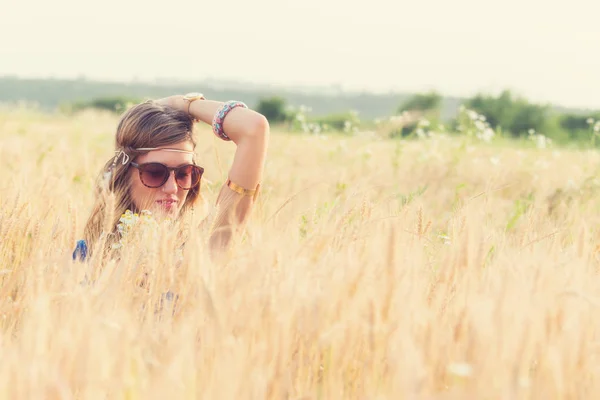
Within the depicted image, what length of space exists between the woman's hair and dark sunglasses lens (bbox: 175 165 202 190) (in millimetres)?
91

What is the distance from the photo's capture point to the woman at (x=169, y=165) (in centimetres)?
233

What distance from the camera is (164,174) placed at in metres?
2.38

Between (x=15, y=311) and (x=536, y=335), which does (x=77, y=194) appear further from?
(x=536, y=335)

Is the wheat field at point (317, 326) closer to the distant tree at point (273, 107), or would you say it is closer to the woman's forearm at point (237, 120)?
the woman's forearm at point (237, 120)

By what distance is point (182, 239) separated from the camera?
6.11 feet

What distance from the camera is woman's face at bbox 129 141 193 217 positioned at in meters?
2.37

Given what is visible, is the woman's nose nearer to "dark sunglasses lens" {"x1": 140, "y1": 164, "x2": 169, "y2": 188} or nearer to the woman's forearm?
"dark sunglasses lens" {"x1": 140, "y1": 164, "x2": 169, "y2": 188}

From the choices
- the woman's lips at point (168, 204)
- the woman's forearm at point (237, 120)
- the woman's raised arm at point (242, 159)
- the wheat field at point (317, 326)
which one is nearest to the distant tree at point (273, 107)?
the woman's forearm at point (237, 120)

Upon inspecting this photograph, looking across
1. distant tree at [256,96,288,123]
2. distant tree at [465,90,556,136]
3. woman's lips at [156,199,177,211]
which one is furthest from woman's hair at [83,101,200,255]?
distant tree at [256,96,288,123]

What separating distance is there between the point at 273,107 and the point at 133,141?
30808mm

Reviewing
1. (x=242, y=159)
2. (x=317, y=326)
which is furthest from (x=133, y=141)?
(x=317, y=326)

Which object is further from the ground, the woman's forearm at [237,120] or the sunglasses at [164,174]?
the woman's forearm at [237,120]

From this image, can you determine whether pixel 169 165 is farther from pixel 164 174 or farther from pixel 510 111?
pixel 510 111

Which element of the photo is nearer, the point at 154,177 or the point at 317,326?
the point at 317,326
